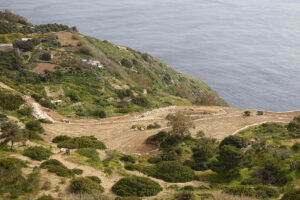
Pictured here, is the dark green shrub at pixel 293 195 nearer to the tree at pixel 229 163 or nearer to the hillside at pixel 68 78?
the tree at pixel 229 163

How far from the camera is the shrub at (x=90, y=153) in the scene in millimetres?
25608

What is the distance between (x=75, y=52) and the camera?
63.9m

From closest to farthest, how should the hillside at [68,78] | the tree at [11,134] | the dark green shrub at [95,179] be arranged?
the dark green shrub at [95,179] → the tree at [11,134] → the hillside at [68,78]

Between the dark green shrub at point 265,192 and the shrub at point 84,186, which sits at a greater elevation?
the shrub at point 84,186

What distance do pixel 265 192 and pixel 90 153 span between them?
49.3 feet

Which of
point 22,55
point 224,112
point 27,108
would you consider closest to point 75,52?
point 22,55

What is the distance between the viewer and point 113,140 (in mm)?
34438

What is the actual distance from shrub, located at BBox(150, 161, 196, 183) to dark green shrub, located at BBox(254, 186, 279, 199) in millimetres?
6093

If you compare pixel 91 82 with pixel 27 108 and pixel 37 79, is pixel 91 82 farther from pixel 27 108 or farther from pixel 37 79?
pixel 27 108

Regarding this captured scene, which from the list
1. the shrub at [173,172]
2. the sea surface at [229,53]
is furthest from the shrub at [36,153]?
the sea surface at [229,53]

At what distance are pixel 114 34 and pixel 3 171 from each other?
164 m

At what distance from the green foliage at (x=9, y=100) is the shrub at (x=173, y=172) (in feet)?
66.1

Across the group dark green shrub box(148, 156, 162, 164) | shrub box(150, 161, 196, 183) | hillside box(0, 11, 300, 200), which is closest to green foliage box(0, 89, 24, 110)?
hillside box(0, 11, 300, 200)

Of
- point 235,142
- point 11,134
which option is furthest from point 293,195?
point 11,134
